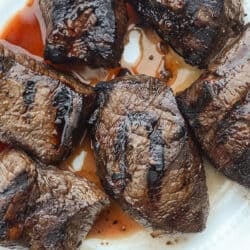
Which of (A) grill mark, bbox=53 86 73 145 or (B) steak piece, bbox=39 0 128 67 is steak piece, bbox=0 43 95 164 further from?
(B) steak piece, bbox=39 0 128 67

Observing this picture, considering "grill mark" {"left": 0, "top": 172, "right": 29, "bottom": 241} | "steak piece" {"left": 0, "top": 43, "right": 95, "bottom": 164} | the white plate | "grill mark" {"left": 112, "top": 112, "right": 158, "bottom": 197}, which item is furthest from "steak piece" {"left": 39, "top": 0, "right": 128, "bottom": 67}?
"grill mark" {"left": 0, "top": 172, "right": 29, "bottom": 241}

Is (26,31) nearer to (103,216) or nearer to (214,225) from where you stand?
(103,216)

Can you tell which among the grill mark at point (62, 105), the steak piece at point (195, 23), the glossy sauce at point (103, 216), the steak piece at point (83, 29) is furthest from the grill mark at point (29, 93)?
the steak piece at point (195, 23)

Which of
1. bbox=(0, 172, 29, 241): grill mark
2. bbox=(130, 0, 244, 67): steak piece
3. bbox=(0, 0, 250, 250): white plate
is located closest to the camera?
bbox=(0, 172, 29, 241): grill mark

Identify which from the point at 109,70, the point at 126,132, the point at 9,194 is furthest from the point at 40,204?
the point at 109,70

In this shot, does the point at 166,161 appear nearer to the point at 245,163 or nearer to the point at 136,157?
the point at 136,157

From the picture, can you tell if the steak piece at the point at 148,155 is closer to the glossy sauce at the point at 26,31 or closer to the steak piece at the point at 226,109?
the steak piece at the point at 226,109
